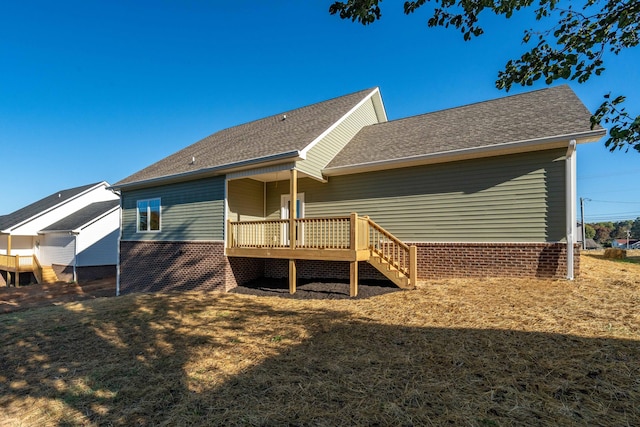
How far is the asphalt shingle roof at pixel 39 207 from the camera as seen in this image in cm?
2520

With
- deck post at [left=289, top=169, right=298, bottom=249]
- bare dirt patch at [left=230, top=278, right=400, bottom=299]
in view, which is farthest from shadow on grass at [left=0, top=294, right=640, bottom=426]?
deck post at [left=289, top=169, right=298, bottom=249]

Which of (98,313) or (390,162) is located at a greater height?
(390,162)

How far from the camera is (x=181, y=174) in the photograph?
11812 millimetres

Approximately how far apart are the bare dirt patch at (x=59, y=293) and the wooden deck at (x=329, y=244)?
10010 millimetres

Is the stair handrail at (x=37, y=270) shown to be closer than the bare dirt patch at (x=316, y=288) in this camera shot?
No

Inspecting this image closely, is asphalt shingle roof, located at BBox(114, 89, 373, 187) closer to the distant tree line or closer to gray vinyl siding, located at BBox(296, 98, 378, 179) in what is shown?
gray vinyl siding, located at BBox(296, 98, 378, 179)

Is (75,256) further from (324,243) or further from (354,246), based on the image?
(354,246)

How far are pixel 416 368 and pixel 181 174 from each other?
10.6 m

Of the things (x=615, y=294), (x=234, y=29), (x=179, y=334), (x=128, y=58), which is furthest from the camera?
(x=128, y=58)

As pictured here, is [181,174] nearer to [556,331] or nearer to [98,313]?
[98,313]

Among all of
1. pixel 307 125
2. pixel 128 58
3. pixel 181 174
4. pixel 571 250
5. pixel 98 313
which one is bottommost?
pixel 98 313

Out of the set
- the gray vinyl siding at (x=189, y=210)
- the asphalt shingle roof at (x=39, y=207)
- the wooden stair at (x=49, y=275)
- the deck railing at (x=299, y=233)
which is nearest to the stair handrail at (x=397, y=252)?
the deck railing at (x=299, y=233)

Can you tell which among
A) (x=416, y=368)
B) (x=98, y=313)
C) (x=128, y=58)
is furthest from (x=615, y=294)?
(x=128, y=58)

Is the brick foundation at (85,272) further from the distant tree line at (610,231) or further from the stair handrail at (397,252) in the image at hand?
the distant tree line at (610,231)
